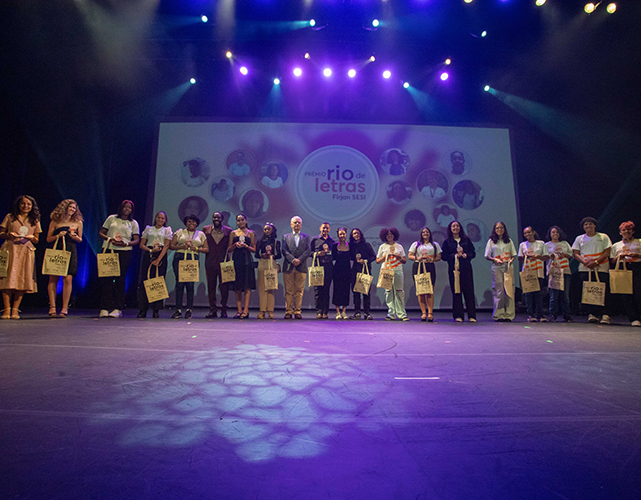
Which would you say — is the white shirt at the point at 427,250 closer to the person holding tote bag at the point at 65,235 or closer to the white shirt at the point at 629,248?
the white shirt at the point at 629,248

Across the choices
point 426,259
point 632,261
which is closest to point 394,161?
point 426,259

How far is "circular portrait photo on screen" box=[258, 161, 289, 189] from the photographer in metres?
6.45

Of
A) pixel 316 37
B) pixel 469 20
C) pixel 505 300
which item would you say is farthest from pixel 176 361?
pixel 469 20

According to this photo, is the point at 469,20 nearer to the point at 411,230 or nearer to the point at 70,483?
the point at 411,230

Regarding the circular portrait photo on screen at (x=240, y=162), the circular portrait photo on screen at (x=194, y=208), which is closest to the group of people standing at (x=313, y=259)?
the circular portrait photo on screen at (x=194, y=208)

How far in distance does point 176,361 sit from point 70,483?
52.0 inches

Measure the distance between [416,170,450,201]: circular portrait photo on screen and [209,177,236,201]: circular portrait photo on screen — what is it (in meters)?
3.54

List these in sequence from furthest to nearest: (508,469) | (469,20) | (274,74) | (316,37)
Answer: (274,74) < (316,37) < (469,20) < (508,469)

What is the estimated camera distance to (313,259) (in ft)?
16.1

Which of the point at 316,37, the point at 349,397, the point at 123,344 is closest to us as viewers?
the point at 349,397

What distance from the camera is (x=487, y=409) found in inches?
57.2

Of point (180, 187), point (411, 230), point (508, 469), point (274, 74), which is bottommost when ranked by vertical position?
point (508, 469)

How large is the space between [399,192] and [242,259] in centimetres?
330

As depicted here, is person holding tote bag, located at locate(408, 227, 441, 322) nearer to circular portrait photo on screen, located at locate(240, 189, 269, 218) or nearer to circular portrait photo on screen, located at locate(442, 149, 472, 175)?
circular portrait photo on screen, located at locate(442, 149, 472, 175)
